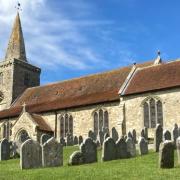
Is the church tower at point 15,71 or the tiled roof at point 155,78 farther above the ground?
the church tower at point 15,71

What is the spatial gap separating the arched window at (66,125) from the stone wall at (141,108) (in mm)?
5827

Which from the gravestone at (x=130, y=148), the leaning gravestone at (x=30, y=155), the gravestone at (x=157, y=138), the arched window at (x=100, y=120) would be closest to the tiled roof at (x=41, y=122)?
the arched window at (x=100, y=120)

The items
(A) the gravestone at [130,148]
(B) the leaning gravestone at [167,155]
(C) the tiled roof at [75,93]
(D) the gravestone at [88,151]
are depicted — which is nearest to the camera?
(B) the leaning gravestone at [167,155]

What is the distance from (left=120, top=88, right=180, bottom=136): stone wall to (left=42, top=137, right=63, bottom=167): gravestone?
14594mm

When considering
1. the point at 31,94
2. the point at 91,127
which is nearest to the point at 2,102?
the point at 31,94

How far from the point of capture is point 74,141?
99.6ft

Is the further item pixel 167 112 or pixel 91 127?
pixel 91 127

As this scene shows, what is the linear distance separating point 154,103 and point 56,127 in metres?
9.93

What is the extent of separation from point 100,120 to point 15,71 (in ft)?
56.0

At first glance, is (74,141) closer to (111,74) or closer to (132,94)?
(132,94)

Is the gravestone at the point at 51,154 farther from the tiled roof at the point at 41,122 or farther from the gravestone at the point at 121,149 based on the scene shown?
the tiled roof at the point at 41,122

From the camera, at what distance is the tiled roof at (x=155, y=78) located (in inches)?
1195

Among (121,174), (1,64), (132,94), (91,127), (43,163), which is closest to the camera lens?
(121,174)

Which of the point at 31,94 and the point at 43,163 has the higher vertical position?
the point at 31,94
